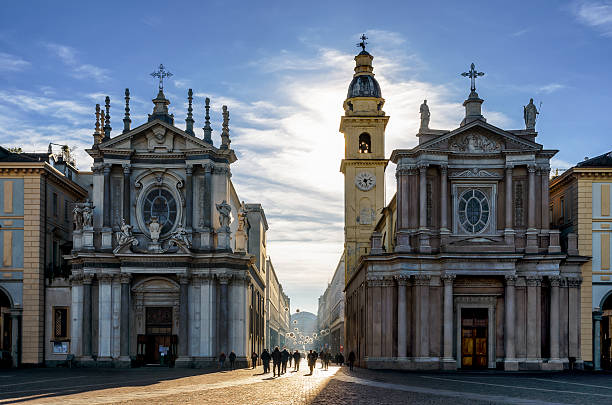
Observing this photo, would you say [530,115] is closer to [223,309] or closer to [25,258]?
[223,309]

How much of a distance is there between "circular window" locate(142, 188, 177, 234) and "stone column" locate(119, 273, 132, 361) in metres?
4.36

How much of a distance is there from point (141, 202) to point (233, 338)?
458 inches

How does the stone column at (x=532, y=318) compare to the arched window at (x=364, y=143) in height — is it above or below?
below

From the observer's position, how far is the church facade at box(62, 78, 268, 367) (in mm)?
57625

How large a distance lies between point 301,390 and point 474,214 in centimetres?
2446

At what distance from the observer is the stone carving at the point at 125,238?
5772 centimetres

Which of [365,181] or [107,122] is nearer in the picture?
[107,122]

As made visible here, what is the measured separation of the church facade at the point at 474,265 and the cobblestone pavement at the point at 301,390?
791 centimetres

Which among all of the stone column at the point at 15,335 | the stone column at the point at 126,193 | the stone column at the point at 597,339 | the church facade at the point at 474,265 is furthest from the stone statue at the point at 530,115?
the stone column at the point at 15,335

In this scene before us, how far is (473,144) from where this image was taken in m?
55.7

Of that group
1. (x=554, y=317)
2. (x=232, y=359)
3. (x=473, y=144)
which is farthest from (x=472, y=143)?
(x=232, y=359)

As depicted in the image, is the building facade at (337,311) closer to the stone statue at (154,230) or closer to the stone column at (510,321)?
the stone statue at (154,230)

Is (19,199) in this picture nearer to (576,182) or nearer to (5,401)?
(5,401)

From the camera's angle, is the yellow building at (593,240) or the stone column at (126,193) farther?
the stone column at (126,193)
